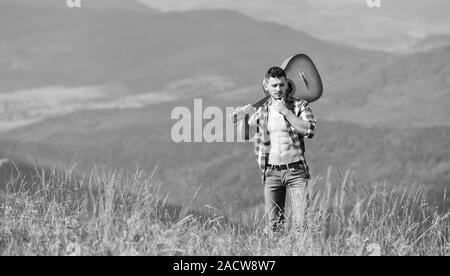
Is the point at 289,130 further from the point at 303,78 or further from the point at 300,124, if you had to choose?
the point at 303,78

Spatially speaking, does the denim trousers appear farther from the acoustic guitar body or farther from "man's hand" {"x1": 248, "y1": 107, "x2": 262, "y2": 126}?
the acoustic guitar body

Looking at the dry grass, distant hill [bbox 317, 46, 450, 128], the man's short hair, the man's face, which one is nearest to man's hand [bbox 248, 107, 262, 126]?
the man's face

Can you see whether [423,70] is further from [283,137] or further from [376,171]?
[283,137]

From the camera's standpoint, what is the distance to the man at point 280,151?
7332mm

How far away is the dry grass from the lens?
617cm

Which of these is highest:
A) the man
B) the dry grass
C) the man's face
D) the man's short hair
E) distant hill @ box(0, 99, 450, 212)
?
the man's short hair

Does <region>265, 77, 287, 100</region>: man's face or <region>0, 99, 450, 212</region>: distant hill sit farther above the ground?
<region>265, 77, 287, 100</region>: man's face

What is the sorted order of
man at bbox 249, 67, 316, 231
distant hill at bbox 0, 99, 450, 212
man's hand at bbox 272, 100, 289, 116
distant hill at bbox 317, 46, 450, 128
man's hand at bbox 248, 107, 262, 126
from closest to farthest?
man's hand at bbox 272, 100, 289, 116, man at bbox 249, 67, 316, 231, man's hand at bbox 248, 107, 262, 126, distant hill at bbox 0, 99, 450, 212, distant hill at bbox 317, 46, 450, 128

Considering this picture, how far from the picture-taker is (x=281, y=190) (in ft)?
24.8

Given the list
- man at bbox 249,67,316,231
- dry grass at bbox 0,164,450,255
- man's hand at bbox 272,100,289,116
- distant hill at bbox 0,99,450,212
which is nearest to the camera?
dry grass at bbox 0,164,450,255

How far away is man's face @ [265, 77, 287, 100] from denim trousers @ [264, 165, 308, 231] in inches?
26.7

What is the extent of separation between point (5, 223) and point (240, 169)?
138m

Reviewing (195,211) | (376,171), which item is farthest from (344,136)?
(195,211)

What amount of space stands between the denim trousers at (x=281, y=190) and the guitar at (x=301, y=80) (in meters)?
0.61
